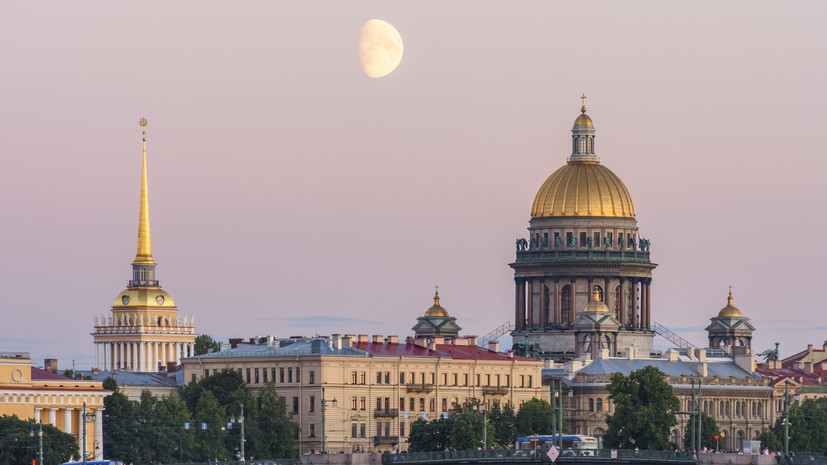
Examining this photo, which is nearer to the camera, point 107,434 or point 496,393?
point 107,434

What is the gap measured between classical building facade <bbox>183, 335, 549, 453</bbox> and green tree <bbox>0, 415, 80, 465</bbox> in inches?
951

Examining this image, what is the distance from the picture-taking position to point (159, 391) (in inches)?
7677

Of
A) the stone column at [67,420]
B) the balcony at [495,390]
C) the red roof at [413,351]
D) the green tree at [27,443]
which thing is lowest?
the green tree at [27,443]

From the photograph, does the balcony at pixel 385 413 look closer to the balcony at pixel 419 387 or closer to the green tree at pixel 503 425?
the balcony at pixel 419 387

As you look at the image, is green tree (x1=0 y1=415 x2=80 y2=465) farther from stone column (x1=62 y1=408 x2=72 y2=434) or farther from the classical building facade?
the classical building facade

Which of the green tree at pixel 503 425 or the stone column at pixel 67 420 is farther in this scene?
the green tree at pixel 503 425

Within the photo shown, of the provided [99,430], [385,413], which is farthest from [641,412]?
[99,430]

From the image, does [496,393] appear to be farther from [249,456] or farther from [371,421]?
[249,456]

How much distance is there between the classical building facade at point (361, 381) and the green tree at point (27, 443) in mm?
24162

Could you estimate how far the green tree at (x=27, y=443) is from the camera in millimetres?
152500

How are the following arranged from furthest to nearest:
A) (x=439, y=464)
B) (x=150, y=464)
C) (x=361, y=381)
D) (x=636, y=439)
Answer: (x=361, y=381) → (x=636, y=439) → (x=150, y=464) → (x=439, y=464)

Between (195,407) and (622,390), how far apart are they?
1016 inches

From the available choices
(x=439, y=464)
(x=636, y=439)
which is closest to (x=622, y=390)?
(x=636, y=439)

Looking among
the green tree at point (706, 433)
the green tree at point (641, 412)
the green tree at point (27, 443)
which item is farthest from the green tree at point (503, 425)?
the green tree at point (27, 443)
